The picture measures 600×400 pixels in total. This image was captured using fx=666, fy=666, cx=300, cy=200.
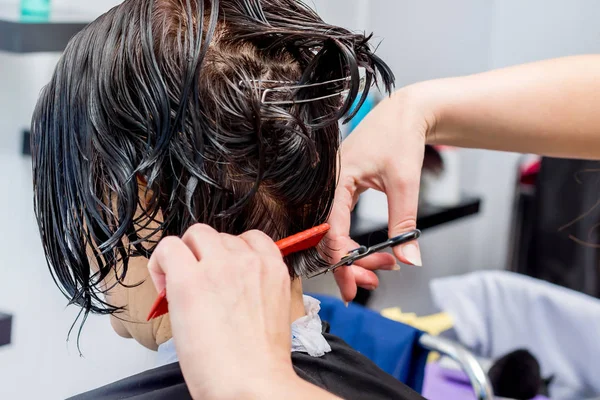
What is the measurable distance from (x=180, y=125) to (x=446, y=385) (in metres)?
1.27

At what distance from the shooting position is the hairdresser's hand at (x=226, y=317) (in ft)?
1.83

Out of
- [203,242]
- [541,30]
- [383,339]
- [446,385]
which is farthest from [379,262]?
[541,30]

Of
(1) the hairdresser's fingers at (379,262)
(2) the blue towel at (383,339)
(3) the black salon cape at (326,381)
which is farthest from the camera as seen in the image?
(2) the blue towel at (383,339)

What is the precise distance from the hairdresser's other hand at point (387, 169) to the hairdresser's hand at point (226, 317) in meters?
0.37

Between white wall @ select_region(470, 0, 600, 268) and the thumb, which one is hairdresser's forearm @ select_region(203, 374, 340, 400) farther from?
white wall @ select_region(470, 0, 600, 268)

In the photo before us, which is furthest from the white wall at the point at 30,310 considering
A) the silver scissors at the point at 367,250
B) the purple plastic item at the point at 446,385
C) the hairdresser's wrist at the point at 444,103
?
the purple plastic item at the point at 446,385

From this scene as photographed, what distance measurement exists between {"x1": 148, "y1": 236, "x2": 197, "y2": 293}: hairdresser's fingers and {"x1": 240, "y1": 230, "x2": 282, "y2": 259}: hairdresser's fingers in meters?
0.07

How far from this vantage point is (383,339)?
1273 mm

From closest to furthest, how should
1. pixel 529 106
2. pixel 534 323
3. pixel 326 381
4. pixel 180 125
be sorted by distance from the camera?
pixel 180 125 → pixel 326 381 → pixel 529 106 → pixel 534 323

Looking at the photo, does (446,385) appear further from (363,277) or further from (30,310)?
(30,310)

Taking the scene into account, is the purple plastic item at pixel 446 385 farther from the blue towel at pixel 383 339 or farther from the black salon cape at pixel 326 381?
the black salon cape at pixel 326 381

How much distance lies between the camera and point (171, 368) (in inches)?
33.5

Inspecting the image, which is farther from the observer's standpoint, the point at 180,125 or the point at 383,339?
the point at 383,339

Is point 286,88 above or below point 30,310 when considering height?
above
